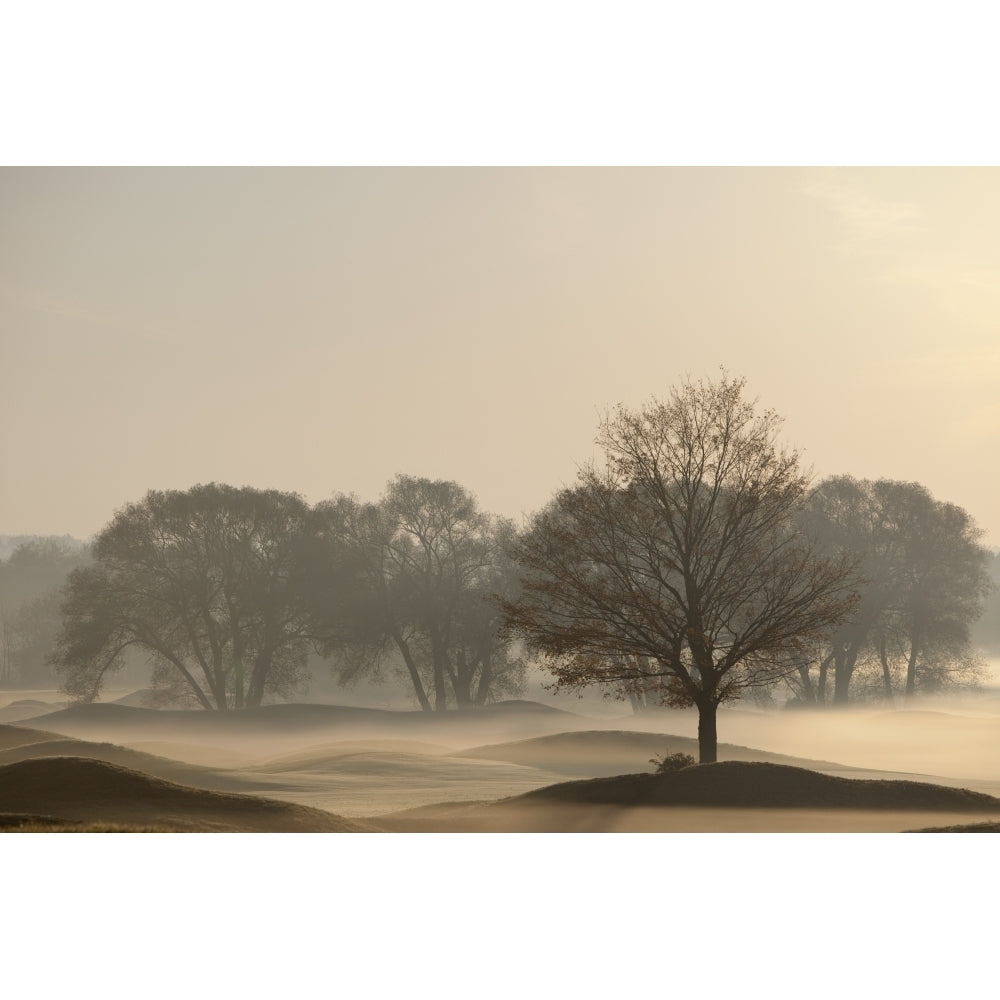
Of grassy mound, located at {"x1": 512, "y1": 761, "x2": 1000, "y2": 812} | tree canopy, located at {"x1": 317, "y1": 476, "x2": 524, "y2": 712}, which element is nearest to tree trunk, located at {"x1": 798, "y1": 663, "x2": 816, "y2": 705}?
tree canopy, located at {"x1": 317, "y1": 476, "x2": 524, "y2": 712}

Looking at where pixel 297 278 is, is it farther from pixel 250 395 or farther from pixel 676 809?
pixel 676 809

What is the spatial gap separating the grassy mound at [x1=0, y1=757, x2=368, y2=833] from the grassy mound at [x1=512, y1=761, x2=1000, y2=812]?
11.7 ft

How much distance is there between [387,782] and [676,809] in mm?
7502

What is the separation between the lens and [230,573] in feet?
123

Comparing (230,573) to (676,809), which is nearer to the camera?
(676,809)

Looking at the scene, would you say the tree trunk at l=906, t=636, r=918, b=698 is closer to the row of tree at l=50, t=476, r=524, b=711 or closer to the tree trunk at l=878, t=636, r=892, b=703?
the tree trunk at l=878, t=636, r=892, b=703

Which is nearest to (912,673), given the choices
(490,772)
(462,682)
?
(462,682)

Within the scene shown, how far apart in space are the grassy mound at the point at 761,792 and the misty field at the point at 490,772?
0.03 metres

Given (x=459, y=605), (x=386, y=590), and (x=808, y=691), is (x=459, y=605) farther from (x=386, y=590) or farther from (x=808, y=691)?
(x=808, y=691)

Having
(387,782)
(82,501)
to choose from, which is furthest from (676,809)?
(82,501)

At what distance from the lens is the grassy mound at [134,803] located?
15883 mm

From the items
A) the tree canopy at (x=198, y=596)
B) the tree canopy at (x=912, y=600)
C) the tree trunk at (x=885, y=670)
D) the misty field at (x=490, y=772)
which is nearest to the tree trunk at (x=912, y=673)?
the tree canopy at (x=912, y=600)

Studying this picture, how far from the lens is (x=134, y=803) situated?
16.2 meters

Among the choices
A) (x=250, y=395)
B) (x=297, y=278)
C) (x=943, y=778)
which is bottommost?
(x=943, y=778)
